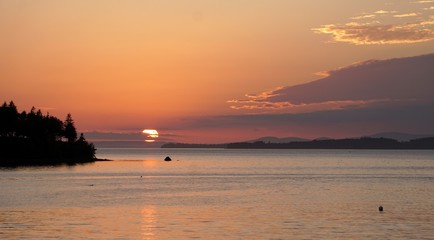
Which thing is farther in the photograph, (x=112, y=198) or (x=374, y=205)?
(x=112, y=198)

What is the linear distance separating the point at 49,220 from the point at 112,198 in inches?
1211

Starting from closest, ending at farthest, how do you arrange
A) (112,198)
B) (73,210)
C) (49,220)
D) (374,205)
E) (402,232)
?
(402,232) < (49,220) < (73,210) < (374,205) < (112,198)

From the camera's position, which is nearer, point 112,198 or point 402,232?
point 402,232

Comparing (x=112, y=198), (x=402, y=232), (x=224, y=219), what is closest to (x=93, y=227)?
(x=224, y=219)

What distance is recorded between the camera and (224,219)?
6744cm

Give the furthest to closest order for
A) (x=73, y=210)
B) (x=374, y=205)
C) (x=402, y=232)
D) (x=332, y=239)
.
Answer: (x=374, y=205), (x=73, y=210), (x=402, y=232), (x=332, y=239)

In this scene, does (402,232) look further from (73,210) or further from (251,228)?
(73,210)

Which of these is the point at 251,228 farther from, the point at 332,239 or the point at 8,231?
the point at 8,231

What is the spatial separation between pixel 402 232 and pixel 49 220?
33.8 m

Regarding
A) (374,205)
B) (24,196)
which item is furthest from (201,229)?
(24,196)

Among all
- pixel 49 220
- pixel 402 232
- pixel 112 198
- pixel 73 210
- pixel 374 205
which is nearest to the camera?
pixel 402 232

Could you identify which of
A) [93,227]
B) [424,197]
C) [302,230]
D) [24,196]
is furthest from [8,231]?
[424,197]

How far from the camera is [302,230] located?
194 ft

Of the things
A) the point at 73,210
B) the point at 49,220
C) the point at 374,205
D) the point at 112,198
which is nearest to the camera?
the point at 49,220
